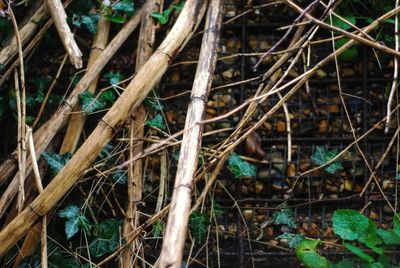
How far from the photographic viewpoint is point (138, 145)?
1.95 meters

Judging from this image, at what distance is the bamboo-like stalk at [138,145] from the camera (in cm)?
184

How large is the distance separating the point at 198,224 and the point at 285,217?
0.30 meters

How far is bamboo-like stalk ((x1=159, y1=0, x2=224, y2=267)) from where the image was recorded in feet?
4.10

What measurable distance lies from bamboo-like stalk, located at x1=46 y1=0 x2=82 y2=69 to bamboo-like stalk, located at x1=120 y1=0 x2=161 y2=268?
28cm

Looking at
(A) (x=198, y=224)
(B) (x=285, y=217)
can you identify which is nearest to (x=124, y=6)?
(A) (x=198, y=224)

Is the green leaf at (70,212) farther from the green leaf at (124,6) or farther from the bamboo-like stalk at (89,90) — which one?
the green leaf at (124,6)

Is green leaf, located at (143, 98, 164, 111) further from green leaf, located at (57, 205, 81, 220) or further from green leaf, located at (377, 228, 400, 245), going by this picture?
green leaf, located at (377, 228, 400, 245)

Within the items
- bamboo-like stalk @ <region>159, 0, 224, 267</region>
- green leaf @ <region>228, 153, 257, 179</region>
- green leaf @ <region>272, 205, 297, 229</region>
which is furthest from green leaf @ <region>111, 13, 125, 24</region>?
green leaf @ <region>272, 205, 297, 229</region>

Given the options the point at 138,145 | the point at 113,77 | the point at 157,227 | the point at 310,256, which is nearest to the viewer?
the point at 310,256

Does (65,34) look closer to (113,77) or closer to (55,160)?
(113,77)

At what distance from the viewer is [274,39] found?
2242 millimetres

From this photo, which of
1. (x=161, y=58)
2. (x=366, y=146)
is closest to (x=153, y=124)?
(x=161, y=58)

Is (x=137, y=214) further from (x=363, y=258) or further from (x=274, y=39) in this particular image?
(x=274, y=39)

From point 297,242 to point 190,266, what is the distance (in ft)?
1.32
